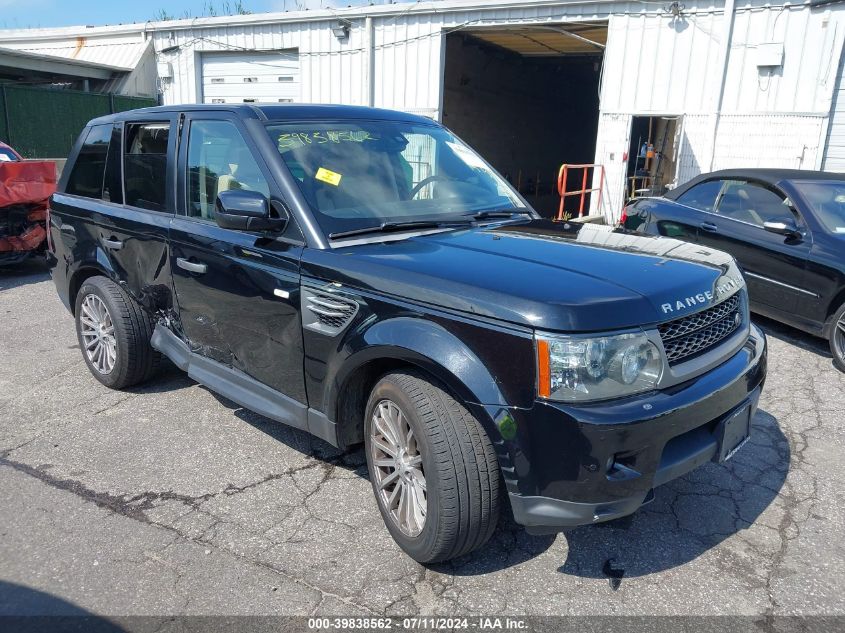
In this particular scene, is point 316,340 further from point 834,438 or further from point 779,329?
point 779,329

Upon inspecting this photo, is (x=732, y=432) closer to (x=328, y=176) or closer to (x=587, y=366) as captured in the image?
(x=587, y=366)

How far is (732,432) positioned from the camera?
112 inches

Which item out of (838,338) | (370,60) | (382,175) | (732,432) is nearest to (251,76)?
(370,60)

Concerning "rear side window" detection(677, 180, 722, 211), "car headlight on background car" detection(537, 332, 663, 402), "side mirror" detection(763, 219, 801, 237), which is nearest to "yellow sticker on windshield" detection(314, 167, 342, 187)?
"car headlight on background car" detection(537, 332, 663, 402)

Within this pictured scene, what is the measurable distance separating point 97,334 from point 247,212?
2.35 m

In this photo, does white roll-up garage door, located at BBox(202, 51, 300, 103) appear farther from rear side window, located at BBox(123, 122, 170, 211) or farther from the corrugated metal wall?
rear side window, located at BBox(123, 122, 170, 211)

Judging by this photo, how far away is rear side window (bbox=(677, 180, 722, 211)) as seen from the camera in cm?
712

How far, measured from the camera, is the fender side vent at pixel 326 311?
9.71ft

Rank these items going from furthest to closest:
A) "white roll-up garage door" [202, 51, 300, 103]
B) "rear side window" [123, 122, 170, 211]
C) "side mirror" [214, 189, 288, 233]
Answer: "white roll-up garage door" [202, 51, 300, 103], "rear side window" [123, 122, 170, 211], "side mirror" [214, 189, 288, 233]

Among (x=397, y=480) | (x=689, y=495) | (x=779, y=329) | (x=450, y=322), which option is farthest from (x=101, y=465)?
(x=779, y=329)

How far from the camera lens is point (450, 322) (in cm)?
259

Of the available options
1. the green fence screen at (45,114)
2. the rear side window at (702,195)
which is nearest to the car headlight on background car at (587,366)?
the rear side window at (702,195)

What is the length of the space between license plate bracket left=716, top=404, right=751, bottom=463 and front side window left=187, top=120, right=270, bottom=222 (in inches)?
95.6

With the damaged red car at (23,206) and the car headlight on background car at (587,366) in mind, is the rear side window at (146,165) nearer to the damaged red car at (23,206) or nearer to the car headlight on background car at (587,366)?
the car headlight on background car at (587,366)
